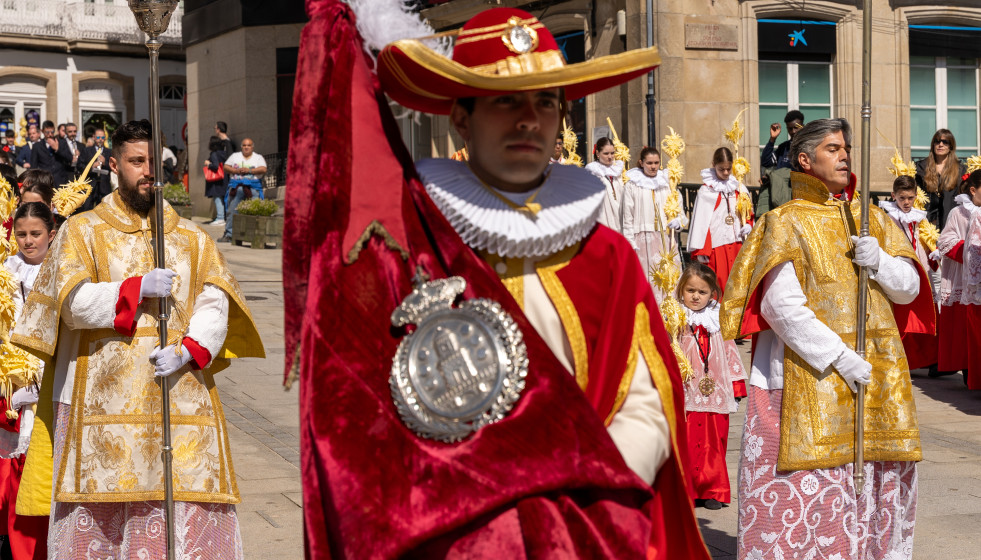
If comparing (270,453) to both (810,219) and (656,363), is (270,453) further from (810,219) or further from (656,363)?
(656,363)

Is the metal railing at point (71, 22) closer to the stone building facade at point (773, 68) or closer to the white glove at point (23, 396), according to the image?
the stone building facade at point (773, 68)

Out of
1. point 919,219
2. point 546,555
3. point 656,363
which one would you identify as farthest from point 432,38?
point 919,219

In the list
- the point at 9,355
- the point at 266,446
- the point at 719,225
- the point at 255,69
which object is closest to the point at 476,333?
the point at 9,355

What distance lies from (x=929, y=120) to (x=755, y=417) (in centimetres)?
1676

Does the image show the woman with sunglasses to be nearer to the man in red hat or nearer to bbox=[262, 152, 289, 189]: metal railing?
the man in red hat

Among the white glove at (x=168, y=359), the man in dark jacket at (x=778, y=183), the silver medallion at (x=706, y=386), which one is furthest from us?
the man in dark jacket at (x=778, y=183)

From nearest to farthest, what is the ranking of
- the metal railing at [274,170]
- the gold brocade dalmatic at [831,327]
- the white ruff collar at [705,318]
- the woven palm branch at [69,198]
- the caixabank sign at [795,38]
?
the gold brocade dalmatic at [831,327], the woven palm branch at [69,198], the white ruff collar at [705,318], the caixabank sign at [795,38], the metal railing at [274,170]

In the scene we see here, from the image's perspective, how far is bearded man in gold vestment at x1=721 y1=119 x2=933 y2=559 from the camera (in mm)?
5336

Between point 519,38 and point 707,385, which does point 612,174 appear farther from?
point 519,38

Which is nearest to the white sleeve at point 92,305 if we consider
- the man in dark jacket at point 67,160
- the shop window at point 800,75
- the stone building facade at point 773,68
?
the stone building facade at point 773,68

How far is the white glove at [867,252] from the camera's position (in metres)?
5.27

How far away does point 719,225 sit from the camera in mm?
13281

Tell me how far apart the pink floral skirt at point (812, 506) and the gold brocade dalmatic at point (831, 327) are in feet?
0.27

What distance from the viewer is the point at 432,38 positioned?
2922 millimetres
